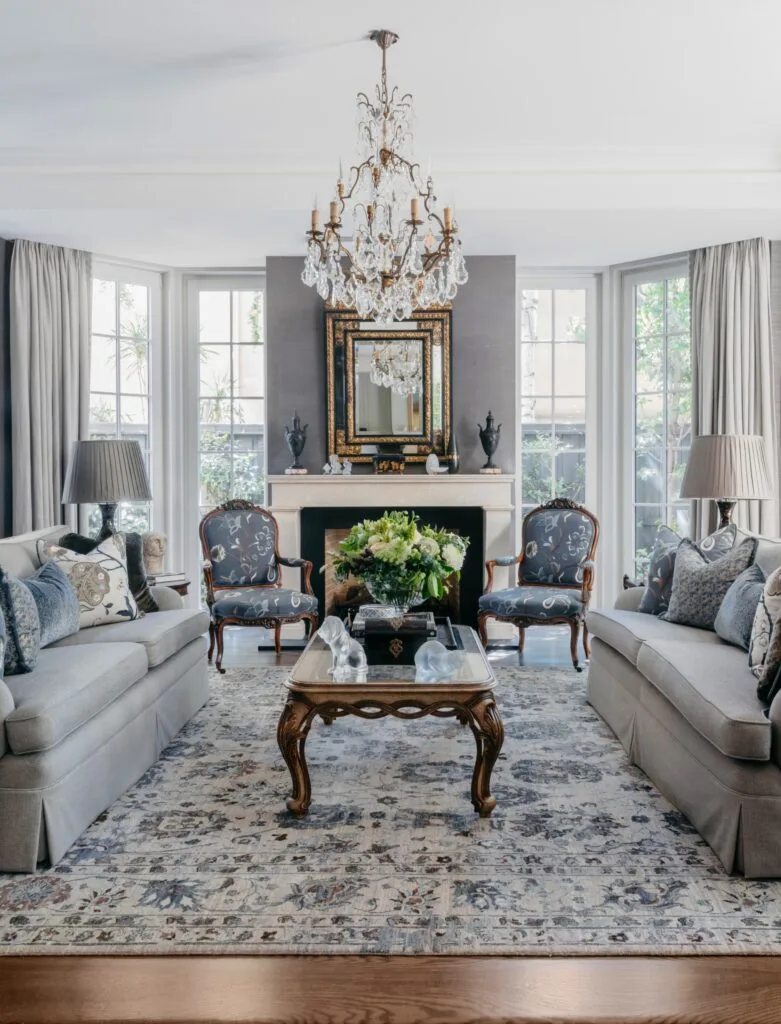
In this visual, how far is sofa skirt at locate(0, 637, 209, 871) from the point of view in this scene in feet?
8.01

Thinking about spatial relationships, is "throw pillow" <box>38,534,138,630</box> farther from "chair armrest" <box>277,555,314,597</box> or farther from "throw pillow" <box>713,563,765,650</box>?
"throw pillow" <box>713,563,765,650</box>

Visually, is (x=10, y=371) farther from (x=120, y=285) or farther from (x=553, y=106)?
(x=553, y=106)

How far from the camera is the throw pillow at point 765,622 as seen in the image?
272 centimetres

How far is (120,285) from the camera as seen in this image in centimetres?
606

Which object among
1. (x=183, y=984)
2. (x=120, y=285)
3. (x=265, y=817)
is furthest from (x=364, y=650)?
(x=120, y=285)

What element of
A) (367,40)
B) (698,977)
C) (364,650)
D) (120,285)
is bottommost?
(698,977)

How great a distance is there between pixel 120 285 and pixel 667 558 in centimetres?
425

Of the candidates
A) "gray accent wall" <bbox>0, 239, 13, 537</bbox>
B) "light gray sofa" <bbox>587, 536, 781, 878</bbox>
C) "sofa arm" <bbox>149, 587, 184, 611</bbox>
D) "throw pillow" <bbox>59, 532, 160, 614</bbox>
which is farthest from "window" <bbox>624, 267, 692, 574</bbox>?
"gray accent wall" <bbox>0, 239, 13, 537</bbox>

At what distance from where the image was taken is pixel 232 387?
633 cm

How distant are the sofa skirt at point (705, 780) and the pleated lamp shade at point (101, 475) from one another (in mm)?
2797

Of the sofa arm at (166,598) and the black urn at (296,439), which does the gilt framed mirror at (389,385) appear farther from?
the sofa arm at (166,598)

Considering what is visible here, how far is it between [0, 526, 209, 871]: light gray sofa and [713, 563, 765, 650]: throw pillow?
2.32 m

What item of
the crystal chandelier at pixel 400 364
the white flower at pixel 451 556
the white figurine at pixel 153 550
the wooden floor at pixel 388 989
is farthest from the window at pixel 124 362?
the wooden floor at pixel 388 989

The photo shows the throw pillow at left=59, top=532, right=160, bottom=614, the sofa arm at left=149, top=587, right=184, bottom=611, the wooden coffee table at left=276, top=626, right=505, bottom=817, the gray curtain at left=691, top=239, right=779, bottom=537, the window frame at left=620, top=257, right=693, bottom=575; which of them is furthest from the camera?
the window frame at left=620, top=257, right=693, bottom=575
